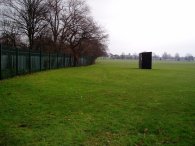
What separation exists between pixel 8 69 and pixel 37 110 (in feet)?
34.7

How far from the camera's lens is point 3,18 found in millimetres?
41625

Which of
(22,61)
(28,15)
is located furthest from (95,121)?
(28,15)

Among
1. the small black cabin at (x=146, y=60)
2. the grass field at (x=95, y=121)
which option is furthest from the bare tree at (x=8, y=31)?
the grass field at (x=95, y=121)

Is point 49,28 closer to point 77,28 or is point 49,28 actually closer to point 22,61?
point 77,28

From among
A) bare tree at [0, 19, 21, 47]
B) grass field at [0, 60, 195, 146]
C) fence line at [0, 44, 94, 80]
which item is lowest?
grass field at [0, 60, 195, 146]

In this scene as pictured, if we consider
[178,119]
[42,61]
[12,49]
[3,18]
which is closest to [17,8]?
[3,18]

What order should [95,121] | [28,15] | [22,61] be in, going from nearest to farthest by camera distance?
[95,121], [22,61], [28,15]

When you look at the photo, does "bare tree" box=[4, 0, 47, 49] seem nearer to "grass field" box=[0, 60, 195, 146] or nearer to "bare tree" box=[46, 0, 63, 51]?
"bare tree" box=[46, 0, 63, 51]

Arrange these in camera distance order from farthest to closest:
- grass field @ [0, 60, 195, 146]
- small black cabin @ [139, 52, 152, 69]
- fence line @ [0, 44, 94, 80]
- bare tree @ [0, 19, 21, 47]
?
small black cabin @ [139, 52, 152, 69]
bare tree @ [0, 19, 21, 47]
fence line @ [0, 44, 94, 80]
grass field @ [0, 60, 195, 146]

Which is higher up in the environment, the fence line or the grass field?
the fence line

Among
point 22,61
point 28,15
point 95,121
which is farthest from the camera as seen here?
point 28,15

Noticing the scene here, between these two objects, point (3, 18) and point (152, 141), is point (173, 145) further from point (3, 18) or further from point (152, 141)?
point (3, 18)

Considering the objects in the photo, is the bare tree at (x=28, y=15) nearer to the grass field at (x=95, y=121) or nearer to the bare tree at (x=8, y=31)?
the bare tree at (x=8, y=31)

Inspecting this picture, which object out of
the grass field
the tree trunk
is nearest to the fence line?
the grass field
